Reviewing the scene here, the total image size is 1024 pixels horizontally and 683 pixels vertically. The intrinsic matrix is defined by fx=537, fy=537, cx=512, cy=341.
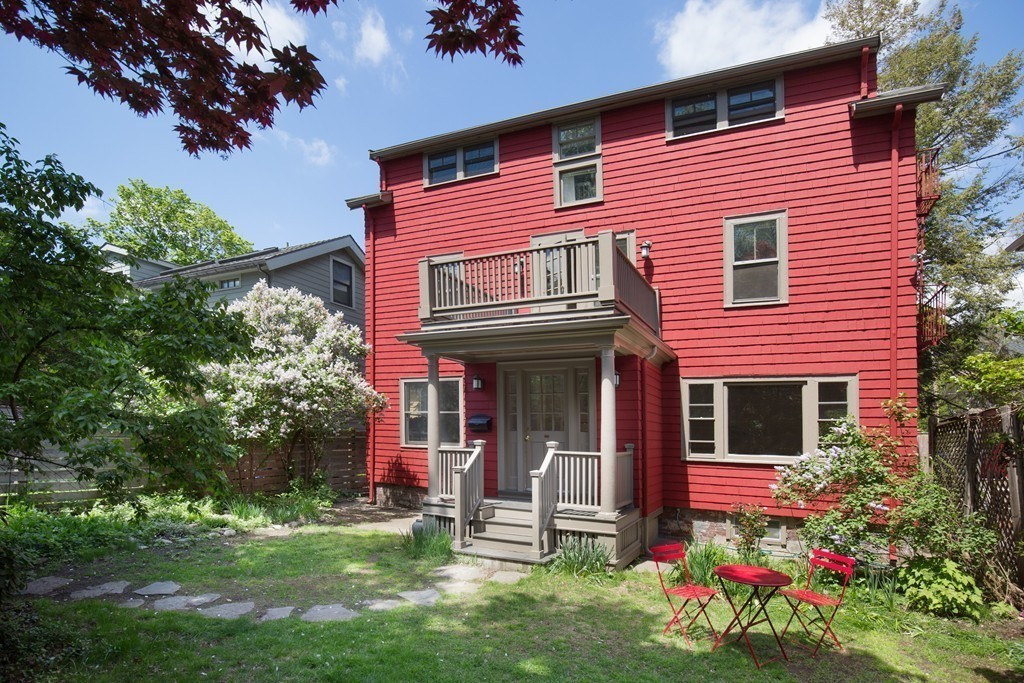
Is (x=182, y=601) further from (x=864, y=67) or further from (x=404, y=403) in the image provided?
(x=864, y=67)

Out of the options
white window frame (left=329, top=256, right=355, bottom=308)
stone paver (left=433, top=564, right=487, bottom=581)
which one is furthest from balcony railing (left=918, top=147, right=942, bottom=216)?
white window frame (left=329, top=256, right=355, bottom=308)

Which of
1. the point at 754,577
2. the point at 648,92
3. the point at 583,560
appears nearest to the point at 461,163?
the point at 648,92

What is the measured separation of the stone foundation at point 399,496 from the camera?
11023 mm

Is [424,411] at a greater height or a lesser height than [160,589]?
greater

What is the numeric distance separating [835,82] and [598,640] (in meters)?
8.54

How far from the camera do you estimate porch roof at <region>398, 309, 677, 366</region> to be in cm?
710

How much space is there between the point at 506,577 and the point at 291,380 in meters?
5.80

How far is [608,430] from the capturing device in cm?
712

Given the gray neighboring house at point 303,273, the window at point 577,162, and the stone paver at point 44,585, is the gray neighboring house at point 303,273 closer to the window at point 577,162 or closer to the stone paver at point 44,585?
the window at point 577,162

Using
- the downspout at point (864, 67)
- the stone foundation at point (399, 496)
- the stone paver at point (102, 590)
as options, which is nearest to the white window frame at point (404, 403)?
the stone foundation at point (399, 496)

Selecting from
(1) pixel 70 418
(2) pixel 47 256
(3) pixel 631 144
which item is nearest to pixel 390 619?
(1) pixel 70 418

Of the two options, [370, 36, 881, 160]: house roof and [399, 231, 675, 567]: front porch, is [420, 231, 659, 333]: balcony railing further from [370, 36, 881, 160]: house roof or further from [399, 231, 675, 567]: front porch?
[370, 36, 881, 160]: house roof

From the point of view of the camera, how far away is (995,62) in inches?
669

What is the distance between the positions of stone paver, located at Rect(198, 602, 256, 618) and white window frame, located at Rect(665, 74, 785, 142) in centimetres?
909
